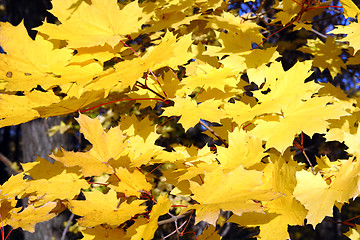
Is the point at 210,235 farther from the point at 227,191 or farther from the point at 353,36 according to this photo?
the point at 353,36

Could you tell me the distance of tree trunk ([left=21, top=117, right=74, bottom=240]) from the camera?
12.5ft

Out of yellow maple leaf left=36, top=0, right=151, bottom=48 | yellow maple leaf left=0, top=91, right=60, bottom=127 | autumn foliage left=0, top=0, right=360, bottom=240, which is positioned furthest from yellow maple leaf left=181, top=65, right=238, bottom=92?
yellow maple leaf left=0, top=91, right=60, bottom=127

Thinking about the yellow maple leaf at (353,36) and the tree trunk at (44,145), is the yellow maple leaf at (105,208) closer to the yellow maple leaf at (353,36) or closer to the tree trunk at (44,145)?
the yellow maple leaf at (353,36)

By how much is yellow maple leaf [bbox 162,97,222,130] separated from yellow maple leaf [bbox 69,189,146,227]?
0.31 meters

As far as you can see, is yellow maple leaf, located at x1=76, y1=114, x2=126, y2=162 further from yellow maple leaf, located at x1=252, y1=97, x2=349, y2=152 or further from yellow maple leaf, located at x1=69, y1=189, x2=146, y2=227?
yellow maple leaf, located at x1=252, y1=97, x2=349, y2=152

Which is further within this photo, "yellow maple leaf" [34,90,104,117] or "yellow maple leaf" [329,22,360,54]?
"yellow maple leaf" [329,22,360,54]

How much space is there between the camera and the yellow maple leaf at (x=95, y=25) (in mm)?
1093

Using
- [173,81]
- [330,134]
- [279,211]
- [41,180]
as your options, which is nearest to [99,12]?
[173,81]

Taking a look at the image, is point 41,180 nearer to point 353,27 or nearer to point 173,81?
point 173,81

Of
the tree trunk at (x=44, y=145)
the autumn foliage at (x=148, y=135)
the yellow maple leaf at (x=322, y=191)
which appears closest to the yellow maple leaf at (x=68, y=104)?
the autumn foliage at (x=148, y=135)

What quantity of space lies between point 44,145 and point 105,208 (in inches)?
131

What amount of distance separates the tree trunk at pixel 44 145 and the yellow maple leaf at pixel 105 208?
305 centimetres

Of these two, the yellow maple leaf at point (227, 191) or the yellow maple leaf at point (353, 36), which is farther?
the yellow maple leaf at point (353, 36)

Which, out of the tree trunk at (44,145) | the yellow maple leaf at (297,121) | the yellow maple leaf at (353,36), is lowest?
the tree trunk at (44,145)
